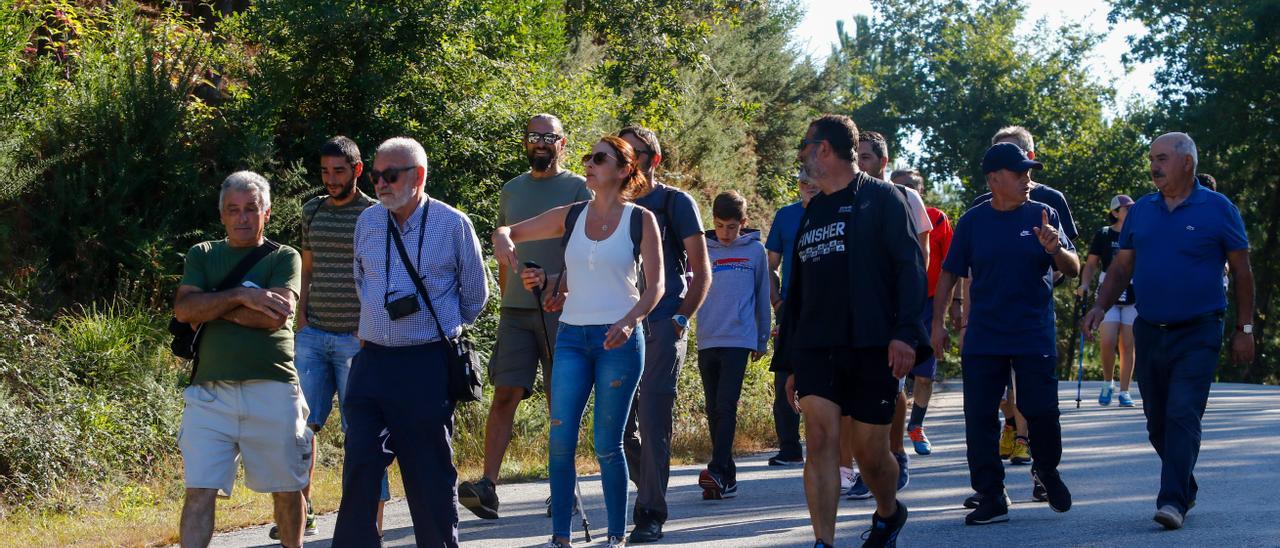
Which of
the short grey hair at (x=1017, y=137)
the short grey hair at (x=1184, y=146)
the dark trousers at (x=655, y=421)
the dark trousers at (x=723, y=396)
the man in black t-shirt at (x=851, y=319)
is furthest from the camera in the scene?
the dark trousers at (x=723, y=396)

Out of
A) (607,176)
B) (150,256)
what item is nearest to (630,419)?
(607,176)

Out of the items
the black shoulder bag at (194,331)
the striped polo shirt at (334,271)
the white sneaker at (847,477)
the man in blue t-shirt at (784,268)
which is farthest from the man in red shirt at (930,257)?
the black shoulder bag at (194,331)

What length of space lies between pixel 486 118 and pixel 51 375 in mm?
5495

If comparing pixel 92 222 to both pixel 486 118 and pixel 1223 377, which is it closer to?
pixel 486 118

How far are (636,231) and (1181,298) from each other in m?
3.26

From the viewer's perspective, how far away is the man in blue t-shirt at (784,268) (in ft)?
33.9

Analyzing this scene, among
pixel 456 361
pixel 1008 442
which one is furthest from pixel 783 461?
pixel 456 361

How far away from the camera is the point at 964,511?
28.7 feet

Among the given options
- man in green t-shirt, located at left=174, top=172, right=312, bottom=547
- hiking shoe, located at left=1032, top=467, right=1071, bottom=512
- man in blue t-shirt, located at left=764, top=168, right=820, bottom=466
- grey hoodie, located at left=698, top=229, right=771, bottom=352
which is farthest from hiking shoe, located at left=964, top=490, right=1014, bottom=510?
man in green t-shirt, located at left=174, top=172, right=312, bottom=547

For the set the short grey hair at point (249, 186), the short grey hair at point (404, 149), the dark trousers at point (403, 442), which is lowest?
the dark trousers at point (403, 442)

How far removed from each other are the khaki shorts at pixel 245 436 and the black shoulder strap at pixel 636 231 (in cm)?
168

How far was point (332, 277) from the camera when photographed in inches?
302

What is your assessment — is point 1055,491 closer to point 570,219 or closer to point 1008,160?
point 1008,160

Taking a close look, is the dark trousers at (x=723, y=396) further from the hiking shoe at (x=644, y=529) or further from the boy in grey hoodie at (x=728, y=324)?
the hiking shoe at (x=644, y=529)
